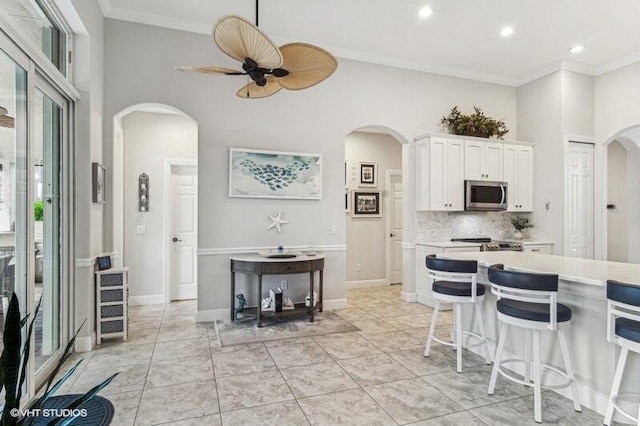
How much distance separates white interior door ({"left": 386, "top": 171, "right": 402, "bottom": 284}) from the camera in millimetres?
6863

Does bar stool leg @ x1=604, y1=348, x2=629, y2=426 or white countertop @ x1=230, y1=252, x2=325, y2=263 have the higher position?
white countertop @ x1=230, y1=252, x2=325, y2=263

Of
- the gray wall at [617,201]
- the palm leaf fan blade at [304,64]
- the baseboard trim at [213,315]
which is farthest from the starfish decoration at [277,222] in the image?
the gray wall at [617,201]

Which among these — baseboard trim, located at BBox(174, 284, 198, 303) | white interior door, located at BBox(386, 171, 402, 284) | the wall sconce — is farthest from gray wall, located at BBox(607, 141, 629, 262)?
the wall sconce

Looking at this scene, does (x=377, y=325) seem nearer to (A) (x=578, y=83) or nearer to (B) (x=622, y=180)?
(A) (x=578, y=83)

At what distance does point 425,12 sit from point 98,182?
3.99m

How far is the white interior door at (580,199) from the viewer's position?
5.50 meters

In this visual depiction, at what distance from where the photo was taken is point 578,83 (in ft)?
18.3

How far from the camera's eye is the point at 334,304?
197 inches

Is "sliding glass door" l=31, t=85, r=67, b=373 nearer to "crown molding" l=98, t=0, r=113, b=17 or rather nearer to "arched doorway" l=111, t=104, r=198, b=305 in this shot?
"crown molding" l=98, t=0, r=113, b=17

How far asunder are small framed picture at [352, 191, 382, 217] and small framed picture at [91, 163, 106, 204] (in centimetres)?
406

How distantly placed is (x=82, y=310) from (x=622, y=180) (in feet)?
28.4

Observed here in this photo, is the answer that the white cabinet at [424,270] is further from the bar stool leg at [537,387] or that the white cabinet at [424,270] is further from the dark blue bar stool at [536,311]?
the bar stool leg at [537,387]

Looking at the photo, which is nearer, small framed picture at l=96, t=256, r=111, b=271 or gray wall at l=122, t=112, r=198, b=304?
small framed picture at l=96, t=256, r=111, b=271

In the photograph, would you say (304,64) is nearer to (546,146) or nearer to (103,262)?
(103,262)
